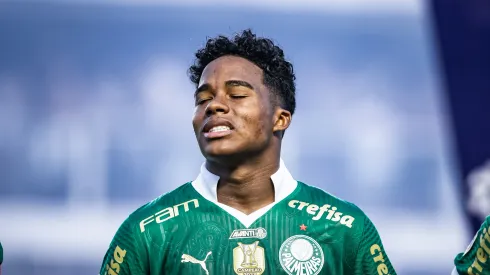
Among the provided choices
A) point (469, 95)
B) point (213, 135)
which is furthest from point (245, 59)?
point (469, 95)

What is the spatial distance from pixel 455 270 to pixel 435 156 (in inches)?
122

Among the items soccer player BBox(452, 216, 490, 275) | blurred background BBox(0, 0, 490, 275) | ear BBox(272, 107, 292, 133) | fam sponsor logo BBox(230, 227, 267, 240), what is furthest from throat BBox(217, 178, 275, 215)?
blurred background BBox(0, 0, 490, 275)

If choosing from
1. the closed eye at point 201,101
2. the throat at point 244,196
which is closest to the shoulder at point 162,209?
the throat at point 244,196

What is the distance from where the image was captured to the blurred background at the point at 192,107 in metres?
6.53

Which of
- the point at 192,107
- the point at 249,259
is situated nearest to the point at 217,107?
the point at 249,259

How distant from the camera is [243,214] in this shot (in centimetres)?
381

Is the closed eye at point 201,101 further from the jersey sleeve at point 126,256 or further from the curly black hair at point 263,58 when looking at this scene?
the jersey sleeve at point 126,256

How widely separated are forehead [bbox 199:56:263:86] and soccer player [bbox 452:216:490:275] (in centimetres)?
103

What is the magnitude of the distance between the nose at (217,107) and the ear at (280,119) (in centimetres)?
27

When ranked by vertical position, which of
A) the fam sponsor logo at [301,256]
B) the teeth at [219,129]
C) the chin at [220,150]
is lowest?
the fam sponsor logo at [301,256]

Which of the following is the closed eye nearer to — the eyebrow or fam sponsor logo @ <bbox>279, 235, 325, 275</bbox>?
the eyebrow

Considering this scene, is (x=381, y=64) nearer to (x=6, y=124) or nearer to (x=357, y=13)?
(x=357, y=13)

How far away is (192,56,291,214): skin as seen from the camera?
3730 millimetres

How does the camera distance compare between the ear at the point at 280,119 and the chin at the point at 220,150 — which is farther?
the ear at the point at 280,119
